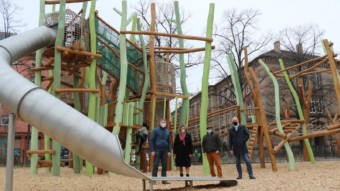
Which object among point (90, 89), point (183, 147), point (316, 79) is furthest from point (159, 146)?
point (316, 79)

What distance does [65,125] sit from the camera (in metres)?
5.80

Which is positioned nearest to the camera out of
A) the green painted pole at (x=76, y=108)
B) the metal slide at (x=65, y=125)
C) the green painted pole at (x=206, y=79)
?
the metal slide at (x=65, y=125)

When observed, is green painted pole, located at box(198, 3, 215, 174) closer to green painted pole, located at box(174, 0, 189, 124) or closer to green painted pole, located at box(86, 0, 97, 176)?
green painted pole, located at box(174, 0, 189, 124)

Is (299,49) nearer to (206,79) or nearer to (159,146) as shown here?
(206,79)

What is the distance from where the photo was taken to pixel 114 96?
16234mm

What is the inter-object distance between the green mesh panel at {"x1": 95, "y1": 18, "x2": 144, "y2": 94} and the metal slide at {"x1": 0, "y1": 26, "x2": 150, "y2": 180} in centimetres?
689

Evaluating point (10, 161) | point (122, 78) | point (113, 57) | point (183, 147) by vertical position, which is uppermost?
point (113, 57)

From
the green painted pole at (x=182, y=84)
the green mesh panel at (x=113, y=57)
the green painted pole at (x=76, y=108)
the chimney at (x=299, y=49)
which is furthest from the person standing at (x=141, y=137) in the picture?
the chimney at (x=299, y=49)

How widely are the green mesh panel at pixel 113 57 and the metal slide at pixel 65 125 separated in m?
6.89

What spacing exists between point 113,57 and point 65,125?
27.3 feet

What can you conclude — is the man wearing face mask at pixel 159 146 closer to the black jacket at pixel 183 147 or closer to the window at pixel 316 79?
the black jacket at pixel 183 147

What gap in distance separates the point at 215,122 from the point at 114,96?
4.79m

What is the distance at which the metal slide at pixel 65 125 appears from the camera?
573cm

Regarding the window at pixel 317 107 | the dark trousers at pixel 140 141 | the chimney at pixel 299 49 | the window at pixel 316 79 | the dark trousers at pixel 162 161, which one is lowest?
the dark trousers at pixel 162 161
